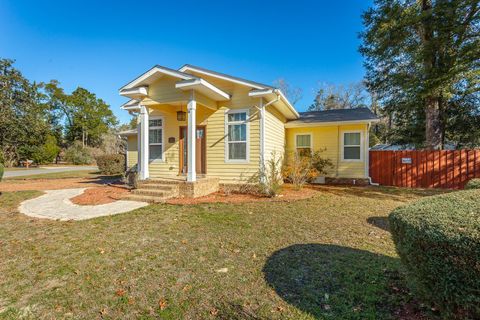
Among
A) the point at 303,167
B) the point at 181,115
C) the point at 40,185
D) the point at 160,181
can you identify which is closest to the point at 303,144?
the point at 303,167

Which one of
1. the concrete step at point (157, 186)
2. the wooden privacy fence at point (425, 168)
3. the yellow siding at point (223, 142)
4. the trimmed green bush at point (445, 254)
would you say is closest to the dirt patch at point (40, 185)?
the concrete step at point (157, 186)

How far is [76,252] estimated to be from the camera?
12.4 feet

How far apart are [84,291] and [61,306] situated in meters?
0.27

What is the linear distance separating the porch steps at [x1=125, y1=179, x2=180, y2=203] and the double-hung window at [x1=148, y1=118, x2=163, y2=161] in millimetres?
1937

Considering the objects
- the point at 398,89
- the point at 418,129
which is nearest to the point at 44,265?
the point at 398,89

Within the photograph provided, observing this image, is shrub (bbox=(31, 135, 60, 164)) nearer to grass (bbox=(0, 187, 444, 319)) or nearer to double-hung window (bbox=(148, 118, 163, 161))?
double-hung window (bbox=(148, 118, 163, 161))

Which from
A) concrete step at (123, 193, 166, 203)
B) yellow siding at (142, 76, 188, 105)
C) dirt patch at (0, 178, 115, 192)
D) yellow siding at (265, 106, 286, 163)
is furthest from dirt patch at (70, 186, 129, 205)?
yellow siding at (265, 106, 286, 163)

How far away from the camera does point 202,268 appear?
10.6 feet

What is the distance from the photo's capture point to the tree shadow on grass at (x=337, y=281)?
2305 mm

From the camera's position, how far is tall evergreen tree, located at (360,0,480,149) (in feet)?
32.4

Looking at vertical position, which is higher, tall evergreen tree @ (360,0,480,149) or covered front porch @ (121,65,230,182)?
tall evergreen tree @ (360,0,480,149)

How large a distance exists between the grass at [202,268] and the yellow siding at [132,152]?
1040 centimetres

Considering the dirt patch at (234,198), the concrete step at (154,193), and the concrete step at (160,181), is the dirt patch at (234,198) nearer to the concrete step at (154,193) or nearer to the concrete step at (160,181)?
the concrete step at (154,193)

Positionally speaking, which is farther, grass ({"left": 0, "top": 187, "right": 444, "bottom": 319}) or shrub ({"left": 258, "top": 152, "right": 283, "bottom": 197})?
shrub ({"left": 258, "top": 152, "right": 283, "bottom": 197})
